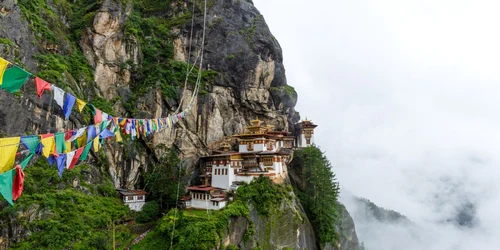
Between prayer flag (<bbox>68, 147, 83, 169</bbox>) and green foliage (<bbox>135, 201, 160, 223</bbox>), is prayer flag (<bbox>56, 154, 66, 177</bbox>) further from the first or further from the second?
green foliage (<bbox>135, 201, 160, 223</bbox>)

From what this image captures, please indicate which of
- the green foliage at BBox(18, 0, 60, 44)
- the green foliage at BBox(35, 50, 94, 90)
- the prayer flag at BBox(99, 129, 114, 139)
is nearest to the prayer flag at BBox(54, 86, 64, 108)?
the prayer flag at BBox(99, 129, 114, 139)

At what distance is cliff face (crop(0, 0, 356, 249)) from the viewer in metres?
25.0

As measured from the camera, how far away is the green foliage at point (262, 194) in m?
27.5

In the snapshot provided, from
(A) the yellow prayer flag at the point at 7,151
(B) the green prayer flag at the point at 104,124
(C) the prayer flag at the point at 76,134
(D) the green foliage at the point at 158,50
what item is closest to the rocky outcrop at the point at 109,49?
(D) the green foliage at the point at 158,50

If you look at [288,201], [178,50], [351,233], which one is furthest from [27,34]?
[351,233]

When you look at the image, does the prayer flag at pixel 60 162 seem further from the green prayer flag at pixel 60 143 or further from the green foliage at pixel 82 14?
the green foliage at pixel 82 14

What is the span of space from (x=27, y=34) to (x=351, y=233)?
210 feet

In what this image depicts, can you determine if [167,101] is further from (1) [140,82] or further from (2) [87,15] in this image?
(2) [87,15]

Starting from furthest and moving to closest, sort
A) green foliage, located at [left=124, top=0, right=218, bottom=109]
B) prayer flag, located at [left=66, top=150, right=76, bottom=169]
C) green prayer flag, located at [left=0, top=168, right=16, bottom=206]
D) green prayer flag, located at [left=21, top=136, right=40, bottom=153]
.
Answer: green foliage, located at [left=124, top=0, right=218, bottom=109], prayer flag, located at [left=66, top=150, right=76, bottom=169], green prayer flag, located at [left=21, top=136, right=40, bottom=153], green prayer flag, located at [left=0, top=168, right=16, bottom=206]

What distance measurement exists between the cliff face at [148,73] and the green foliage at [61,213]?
593 millimetres

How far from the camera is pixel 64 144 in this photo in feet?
32.0

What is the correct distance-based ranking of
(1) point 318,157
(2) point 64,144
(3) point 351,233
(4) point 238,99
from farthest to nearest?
(3) point 351,233, (4) point 238,99, (1) point 318,157, (2) point 64,144

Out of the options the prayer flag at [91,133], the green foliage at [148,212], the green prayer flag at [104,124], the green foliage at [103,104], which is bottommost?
the green foliage at [148,212]

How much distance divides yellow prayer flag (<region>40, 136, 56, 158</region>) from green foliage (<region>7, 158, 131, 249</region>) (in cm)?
1269
